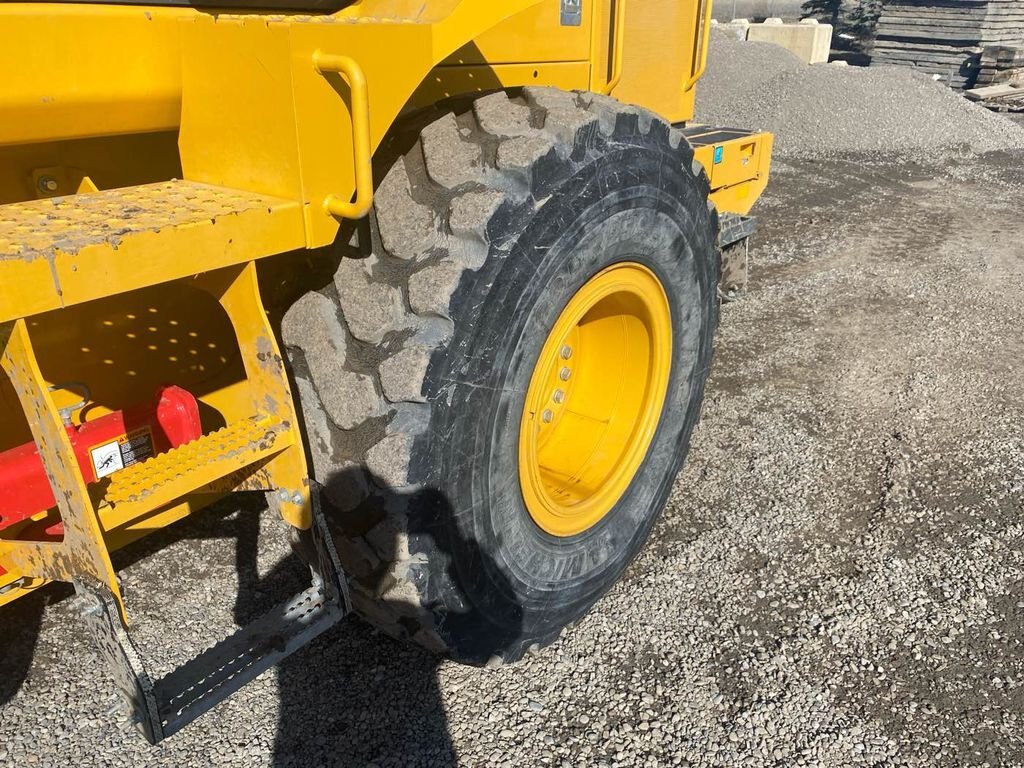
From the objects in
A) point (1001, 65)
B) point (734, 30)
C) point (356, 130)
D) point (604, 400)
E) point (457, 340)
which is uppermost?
point (356, 130)

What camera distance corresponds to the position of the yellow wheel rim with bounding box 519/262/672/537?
2.62 m

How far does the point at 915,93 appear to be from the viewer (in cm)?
1187

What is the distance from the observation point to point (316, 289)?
76.6 inches

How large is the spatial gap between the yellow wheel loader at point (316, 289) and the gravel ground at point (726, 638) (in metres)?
0.30

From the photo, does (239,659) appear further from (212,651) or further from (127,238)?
(127,238)

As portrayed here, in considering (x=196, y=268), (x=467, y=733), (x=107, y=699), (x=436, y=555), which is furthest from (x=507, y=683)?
(x=196, y=268)

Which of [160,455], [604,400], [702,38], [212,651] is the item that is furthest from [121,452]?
[702,38]

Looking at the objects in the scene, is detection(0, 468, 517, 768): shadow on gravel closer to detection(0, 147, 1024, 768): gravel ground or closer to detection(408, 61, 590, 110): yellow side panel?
detection(0, 147, 1024, 768): gravel ground

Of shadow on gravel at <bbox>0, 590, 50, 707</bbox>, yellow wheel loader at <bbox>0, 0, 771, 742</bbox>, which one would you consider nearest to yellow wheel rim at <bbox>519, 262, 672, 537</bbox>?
yellow wheel loader at <bbox>0, 0, 771, 742</bbox>

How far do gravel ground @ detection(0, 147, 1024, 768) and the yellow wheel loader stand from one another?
296 millimetres

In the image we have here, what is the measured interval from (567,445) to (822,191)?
694 centimetres

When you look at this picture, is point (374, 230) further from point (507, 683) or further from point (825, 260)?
point (825, 260)

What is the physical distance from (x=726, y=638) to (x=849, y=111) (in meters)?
10.7

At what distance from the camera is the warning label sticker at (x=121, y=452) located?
193 cm
